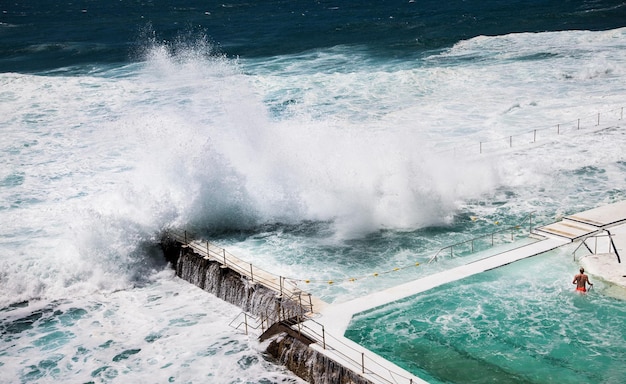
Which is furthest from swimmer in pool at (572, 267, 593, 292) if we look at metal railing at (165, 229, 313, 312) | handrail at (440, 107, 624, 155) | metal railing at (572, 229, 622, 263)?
handrail at (440, 107, 624, 155)

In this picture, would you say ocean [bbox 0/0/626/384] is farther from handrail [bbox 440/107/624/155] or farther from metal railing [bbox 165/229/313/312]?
metal railing [bbox 165/229/313/312]

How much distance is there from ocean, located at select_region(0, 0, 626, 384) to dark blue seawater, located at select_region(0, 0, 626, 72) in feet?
23.1

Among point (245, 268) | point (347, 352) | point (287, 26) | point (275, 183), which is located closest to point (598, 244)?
point (347, 352)

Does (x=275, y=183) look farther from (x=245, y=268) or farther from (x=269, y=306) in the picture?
(x=269, y=306)

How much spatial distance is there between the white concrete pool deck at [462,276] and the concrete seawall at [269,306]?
7.8 inches

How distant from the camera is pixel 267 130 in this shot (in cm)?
2636

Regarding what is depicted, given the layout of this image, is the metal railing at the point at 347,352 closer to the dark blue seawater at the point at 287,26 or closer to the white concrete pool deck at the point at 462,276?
the white concrete pool deck at the point at 462,276

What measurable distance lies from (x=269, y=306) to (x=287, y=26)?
57537mm

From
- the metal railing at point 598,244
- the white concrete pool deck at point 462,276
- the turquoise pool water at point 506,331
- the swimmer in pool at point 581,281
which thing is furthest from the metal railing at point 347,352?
the metal railing at point 598,244

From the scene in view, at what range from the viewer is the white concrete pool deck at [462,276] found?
43.7 ft

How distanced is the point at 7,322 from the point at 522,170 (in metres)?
15.5

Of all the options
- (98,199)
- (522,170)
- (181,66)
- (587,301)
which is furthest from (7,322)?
(181,66)

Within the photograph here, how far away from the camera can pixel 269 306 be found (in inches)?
647

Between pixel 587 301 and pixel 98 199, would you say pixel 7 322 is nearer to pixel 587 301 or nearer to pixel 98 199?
pixel 98 199
